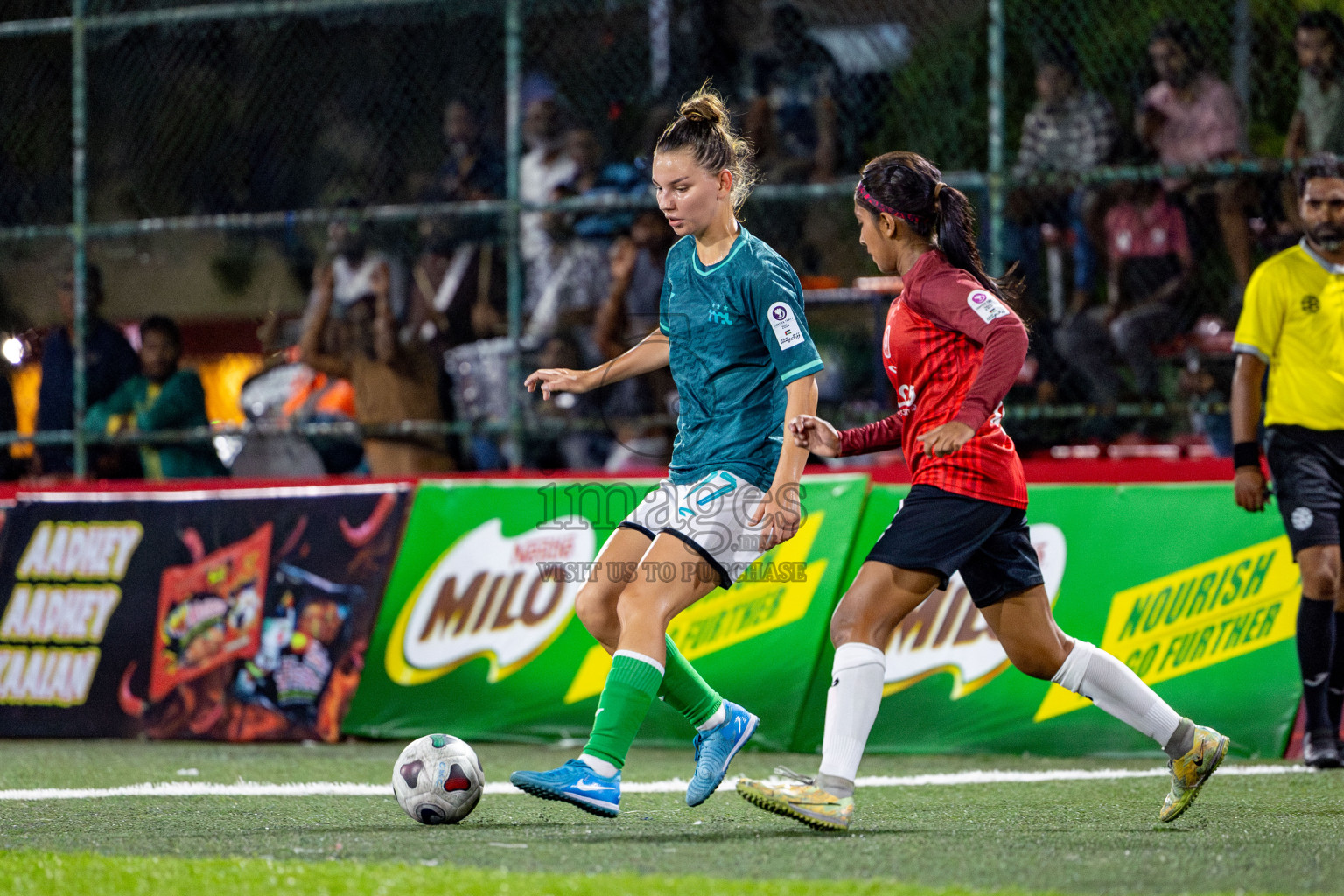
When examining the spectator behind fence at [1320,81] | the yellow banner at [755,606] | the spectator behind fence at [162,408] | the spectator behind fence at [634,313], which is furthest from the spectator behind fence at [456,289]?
the spectator behind fence at [1320,81]

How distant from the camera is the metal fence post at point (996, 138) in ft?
28.7

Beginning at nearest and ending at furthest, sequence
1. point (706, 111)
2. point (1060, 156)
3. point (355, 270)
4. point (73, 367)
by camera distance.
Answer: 1. point (706, 111)
2. point (1060, 156)
3. point (355, 270)
4. point (73, 367)

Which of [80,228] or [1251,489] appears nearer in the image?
[1251,489]

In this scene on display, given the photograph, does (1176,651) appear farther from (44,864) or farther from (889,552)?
(44,864)

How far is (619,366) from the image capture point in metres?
5.45

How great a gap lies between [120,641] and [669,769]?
11.1 ft

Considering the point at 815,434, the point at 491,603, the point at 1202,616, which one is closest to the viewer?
the point at 815,434

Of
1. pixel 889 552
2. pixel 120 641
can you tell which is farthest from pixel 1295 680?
pixel 120 641

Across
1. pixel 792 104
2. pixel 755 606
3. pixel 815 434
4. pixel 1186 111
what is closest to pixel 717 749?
pixel 815 434

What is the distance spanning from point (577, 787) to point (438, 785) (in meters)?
0.57

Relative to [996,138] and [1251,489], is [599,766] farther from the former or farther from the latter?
[996,138]

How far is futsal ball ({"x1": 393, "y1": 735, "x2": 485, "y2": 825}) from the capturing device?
4.93 metres

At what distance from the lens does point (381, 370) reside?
10.2 m

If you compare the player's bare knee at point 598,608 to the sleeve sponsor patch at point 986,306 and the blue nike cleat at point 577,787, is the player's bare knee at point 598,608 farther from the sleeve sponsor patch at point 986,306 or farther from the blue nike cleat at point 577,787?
the sleeve sponsor patch at point 986,306
